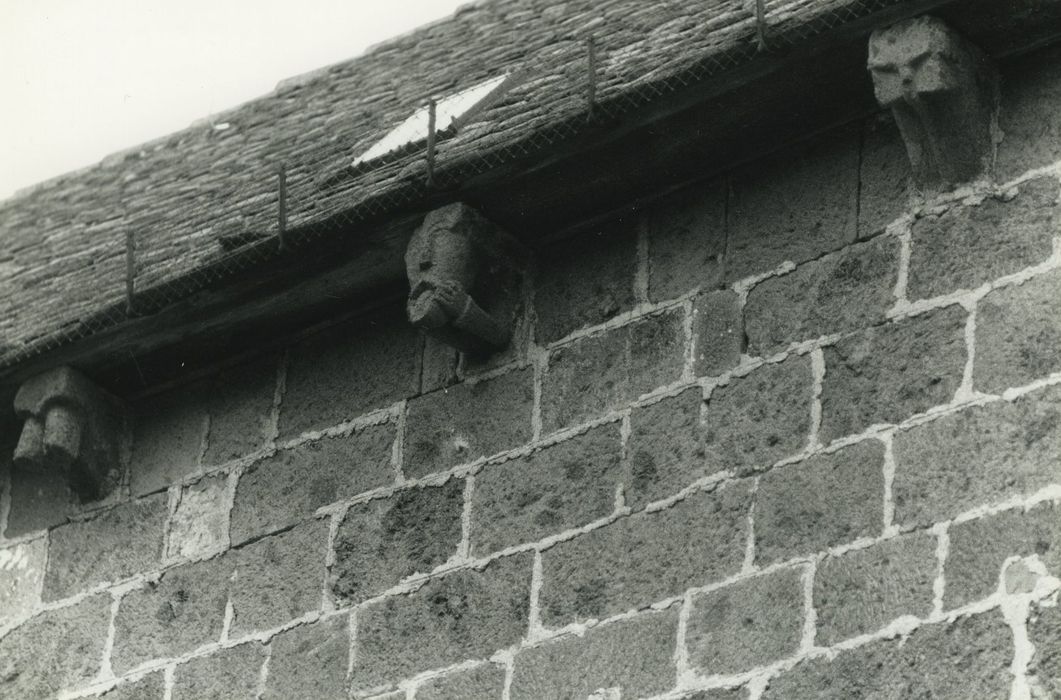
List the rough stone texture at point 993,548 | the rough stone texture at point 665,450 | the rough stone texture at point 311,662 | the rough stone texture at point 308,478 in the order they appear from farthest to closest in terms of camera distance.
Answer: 1. the rough stone texture at point 308,478
2. the rough stone texture at point 311,662
3. the rough stone texture at point 665,450
4. the rough stone texture at point 993,548

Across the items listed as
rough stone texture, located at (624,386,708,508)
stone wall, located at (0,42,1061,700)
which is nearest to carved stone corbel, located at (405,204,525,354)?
stone wall, located at (0,42,1061,700)

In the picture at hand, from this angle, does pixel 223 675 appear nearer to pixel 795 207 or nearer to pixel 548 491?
pixel 548 491

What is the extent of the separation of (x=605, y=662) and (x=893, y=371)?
1.02 metres

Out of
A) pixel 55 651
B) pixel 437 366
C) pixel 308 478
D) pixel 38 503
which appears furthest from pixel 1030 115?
pixel 38 503

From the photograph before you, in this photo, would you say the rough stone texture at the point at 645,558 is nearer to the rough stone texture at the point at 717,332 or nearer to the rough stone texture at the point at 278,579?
the rough stone texture at the point at 717,332

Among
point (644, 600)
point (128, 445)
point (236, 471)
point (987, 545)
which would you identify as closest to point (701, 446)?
point (644, 600)

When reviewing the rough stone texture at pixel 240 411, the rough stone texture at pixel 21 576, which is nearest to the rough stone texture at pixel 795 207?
the rough stone texture at pixel 240 411

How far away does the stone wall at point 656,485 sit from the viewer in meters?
6.12

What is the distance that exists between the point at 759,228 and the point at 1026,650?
1.60m

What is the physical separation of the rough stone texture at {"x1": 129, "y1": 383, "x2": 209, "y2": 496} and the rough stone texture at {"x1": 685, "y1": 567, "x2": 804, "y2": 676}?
206 centimetres

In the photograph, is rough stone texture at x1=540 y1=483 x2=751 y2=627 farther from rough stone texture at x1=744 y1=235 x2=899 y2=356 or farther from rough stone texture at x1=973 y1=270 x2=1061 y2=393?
rough stone texture at x1=973 y1=270 x2=1061 y2=393

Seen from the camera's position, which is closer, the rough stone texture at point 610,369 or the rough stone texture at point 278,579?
the rough stone texture at point 610,369

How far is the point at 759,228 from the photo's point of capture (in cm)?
693

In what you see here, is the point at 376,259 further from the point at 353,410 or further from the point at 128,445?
the point at 128,445
